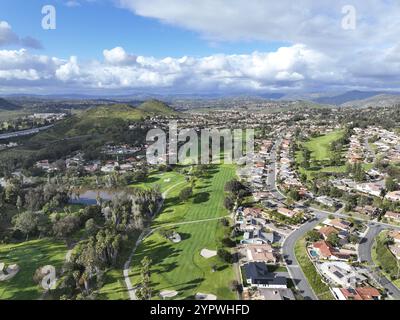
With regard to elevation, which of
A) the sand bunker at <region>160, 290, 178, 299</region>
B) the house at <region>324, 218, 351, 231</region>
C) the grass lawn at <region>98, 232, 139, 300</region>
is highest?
the house at <region>324, 218, 351, 231</region>

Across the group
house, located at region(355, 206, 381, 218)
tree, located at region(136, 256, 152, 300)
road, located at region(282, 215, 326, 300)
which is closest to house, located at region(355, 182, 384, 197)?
house, located at region(355, 206, 381, 218)

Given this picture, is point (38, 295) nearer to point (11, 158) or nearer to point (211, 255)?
point (211, 255)

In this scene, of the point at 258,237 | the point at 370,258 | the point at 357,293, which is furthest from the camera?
the point at 258,237

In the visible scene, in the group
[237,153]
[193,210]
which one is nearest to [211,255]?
[193,210]

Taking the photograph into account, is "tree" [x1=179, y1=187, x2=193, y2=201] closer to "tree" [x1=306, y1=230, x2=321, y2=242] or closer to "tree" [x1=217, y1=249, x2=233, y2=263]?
"tree" [x1=217, y1=249, x2=233, y2=263]

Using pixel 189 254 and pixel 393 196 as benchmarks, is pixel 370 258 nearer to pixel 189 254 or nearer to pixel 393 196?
pixel 189 254

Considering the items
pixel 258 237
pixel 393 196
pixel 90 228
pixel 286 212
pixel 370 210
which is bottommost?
pixel 258 237

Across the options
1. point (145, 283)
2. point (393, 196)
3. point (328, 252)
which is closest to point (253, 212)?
point (328, 252)

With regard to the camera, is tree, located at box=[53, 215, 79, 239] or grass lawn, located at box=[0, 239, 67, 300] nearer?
grass lawn, located at box=[0, 239, 67, 300]
